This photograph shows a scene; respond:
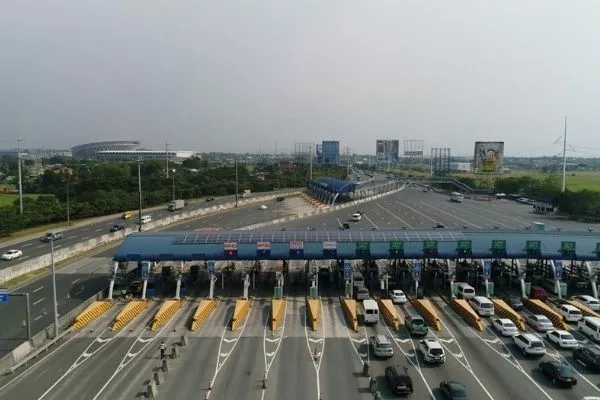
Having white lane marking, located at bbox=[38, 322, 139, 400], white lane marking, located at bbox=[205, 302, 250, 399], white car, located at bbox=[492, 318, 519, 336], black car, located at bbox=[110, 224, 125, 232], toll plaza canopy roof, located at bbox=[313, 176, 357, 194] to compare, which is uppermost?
toll plaza canopy roof, located at bbox=[313, 176, 357, 194]

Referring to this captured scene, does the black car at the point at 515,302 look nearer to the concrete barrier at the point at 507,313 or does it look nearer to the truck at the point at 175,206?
the concrete barrier at the point at 507,313

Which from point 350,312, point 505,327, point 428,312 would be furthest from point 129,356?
point 505,327

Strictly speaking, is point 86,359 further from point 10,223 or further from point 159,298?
point 10,223

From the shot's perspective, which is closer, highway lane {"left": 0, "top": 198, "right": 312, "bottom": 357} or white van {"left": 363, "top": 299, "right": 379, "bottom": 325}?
highway lane {"left": 0, "top": 198, "right": 312, "bottom": 357}

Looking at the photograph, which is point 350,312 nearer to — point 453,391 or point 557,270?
point 453,391

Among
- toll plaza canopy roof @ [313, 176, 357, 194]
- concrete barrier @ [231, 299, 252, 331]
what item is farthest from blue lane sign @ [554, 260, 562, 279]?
toll plaza canopy roof @ [313, 176, 357, 194]

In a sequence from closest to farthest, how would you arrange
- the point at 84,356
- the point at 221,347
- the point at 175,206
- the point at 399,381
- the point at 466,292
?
the point at 399,381 < the point at 84,356 < the point at 221,347 < the point at 466,292 < the point at 175,206

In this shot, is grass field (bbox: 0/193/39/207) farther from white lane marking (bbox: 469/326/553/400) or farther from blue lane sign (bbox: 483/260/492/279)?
white lane marking (bbox: 469/326/553/400)
